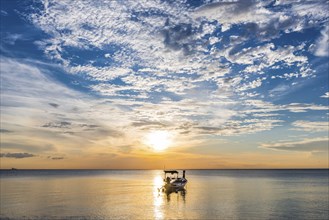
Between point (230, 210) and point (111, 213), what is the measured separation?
→ 23334 millimetres

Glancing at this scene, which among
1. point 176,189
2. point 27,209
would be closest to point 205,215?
point 27,209

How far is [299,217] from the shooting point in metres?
57.4

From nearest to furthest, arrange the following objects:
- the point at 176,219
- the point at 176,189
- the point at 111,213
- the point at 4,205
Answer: the point at 176,219, the point at 111,213, the point at 4,205, the point at 176,189

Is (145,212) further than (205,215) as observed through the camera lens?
Result: Yes

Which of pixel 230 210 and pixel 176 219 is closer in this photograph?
pixel 176 219

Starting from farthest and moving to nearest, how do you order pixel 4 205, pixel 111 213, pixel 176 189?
pixel 176 189 < pixel 4 205 < pixel 111 213

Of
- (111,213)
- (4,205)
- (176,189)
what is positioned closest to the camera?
(111,213)

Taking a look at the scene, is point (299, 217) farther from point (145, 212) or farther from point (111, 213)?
→ point (111, 213)

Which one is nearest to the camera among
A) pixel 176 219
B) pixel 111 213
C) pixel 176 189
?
pixel 176 219

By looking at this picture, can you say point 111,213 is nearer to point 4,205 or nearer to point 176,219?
point 176,219

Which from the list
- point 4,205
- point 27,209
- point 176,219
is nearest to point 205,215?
point 176,219

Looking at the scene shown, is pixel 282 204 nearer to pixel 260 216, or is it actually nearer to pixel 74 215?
pixel 260 216

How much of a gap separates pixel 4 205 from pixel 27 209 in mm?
9574

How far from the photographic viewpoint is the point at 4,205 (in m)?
70.7
